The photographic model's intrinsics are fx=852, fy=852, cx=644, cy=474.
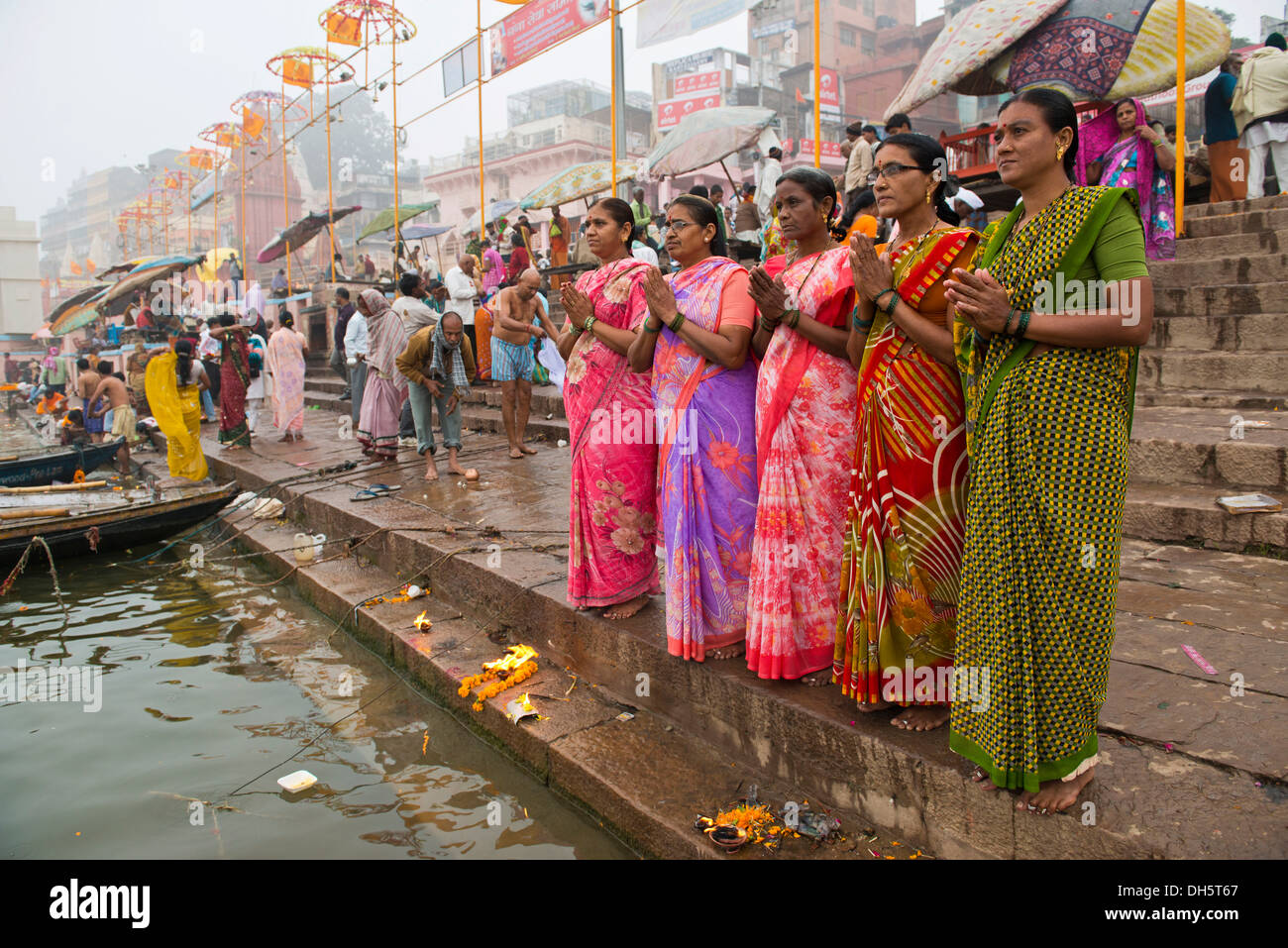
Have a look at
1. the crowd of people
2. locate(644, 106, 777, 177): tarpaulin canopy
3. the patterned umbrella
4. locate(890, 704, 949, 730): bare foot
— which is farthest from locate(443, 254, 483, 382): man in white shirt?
locate(890, 704, 949, 730): bare foot

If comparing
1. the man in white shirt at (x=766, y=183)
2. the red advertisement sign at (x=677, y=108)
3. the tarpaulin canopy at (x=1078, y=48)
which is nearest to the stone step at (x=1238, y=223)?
the tarpaulin canopy at (x=1078, y=48)

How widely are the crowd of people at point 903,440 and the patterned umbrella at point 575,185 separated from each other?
33.9 feet

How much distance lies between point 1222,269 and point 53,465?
1146cm

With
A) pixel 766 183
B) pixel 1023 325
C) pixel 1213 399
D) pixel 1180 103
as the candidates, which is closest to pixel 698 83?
pixel 766 183

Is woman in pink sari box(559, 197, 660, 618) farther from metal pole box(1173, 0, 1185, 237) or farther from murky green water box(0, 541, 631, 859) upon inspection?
metal pole box(1173, 0, 1185, 237)

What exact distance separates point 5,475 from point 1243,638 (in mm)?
11013

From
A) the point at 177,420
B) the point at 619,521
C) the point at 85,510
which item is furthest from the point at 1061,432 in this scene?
the point at 177,420

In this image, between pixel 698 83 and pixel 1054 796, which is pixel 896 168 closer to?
pixel 1054 796

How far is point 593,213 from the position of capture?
3.61 meters

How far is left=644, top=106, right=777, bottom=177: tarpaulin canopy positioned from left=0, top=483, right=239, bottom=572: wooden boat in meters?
7.28

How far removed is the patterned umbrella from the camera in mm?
13383
